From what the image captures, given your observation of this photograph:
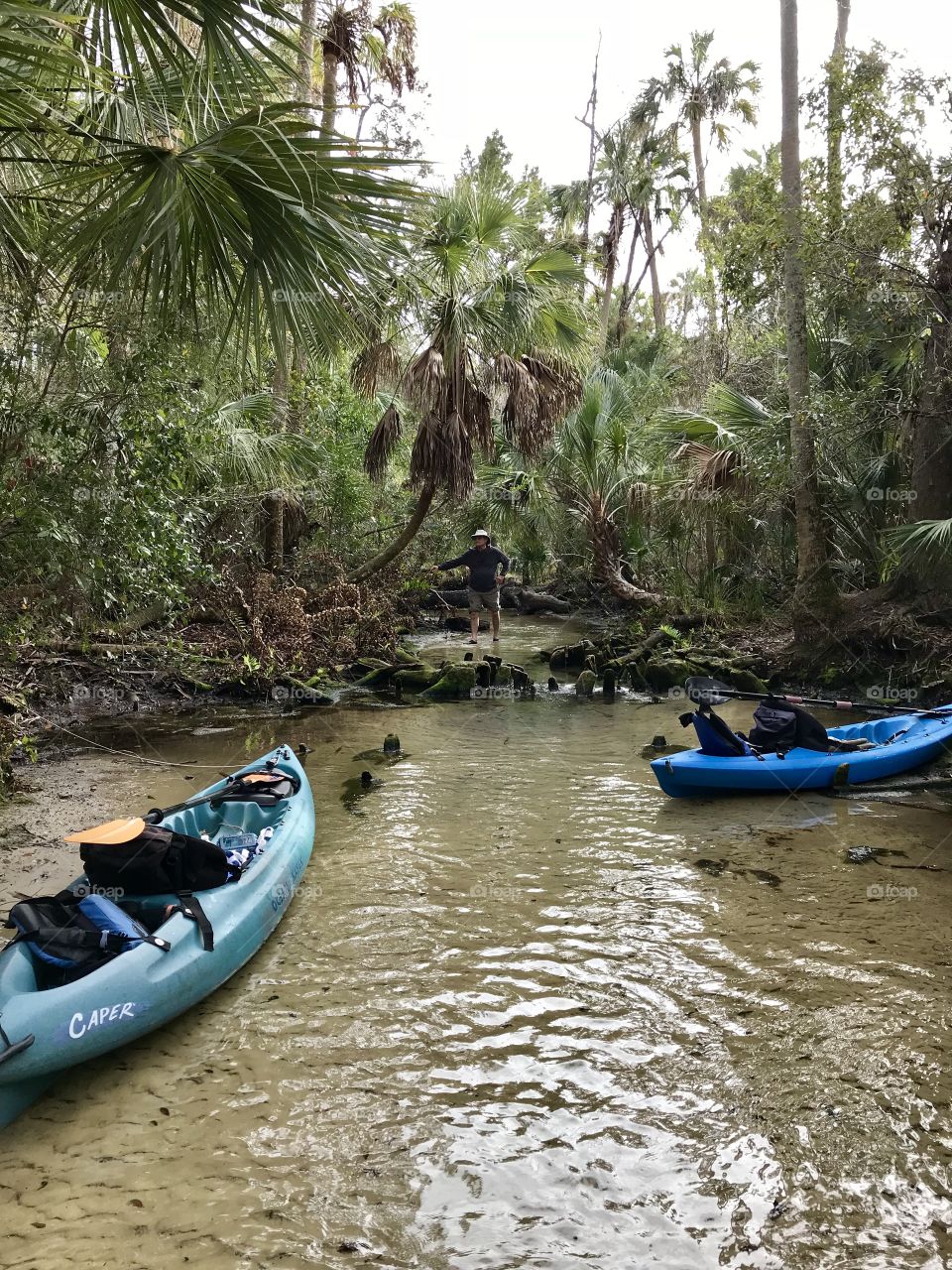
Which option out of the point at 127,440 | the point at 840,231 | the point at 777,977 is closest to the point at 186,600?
the point at 127,440

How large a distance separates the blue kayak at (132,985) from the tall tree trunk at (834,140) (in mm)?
9684

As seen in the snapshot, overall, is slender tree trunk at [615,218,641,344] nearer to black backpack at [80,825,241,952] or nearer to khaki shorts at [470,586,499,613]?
khaki shorts at [470,586,499,613]

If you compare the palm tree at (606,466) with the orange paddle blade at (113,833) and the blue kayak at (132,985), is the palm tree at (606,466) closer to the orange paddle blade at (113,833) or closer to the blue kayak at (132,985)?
the blue kayak at (132,985)

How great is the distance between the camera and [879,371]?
41.3 feet

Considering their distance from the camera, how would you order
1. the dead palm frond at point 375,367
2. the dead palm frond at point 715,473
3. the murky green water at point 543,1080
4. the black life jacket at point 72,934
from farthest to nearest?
the dead palm frond at point 375,367, the dead palm frond at point 715,473, the black life jacket at point 72,934, the murky green water at point 543,1080

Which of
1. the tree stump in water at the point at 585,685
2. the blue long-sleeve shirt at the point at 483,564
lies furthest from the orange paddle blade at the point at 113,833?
A: the blue long-sleeve shirt at the point at 483,564

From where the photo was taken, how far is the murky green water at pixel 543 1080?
3.19 m

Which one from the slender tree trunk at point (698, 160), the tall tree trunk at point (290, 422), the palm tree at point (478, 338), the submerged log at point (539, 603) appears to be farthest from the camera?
the slender tree trunk at point (698, 160)

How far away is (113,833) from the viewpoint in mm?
4730

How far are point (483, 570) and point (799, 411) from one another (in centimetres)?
554

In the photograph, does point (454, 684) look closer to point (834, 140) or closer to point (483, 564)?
point (483, 564)

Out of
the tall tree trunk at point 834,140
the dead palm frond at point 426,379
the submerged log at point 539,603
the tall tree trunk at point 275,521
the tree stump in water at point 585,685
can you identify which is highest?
the tall tree trunk at point 834,140

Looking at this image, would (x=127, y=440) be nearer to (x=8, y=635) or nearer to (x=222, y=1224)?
(x=8, y=635)

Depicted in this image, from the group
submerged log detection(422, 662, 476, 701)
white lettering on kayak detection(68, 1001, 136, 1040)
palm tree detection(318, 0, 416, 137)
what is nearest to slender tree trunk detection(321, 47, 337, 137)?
palm tree detection(318, 0, 416, 137)
